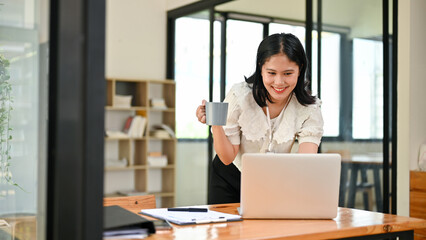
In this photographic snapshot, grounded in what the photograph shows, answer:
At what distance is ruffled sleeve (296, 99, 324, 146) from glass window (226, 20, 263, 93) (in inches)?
100.0

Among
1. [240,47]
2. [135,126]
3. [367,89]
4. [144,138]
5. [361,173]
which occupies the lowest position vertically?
[361,173]

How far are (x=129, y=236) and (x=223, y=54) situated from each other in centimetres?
417

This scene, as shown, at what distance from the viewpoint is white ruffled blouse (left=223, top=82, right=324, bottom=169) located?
2.21m

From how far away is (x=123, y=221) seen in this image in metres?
1.32

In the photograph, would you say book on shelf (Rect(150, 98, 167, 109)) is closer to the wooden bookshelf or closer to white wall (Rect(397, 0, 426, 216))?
the wooden bookshelf

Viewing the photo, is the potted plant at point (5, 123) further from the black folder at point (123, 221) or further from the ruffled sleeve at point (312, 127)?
the ruffled sleeve at point (312, 127)

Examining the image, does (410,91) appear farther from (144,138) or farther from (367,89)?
(144,138)

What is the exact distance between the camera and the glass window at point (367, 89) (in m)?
3.83

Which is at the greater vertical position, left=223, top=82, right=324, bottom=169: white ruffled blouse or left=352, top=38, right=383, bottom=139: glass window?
left=352, top=38, right=383, bottom=139: glass window

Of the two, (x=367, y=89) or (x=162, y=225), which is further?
(x=367, y=89)

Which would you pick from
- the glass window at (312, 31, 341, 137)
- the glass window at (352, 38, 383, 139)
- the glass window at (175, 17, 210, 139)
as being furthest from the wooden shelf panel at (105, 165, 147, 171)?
the glass window at (352, 38, 383, 139)

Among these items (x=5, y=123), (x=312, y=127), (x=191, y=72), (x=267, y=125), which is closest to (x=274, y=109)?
(x=267, y=125)

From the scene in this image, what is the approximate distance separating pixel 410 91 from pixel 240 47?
1.88 metres

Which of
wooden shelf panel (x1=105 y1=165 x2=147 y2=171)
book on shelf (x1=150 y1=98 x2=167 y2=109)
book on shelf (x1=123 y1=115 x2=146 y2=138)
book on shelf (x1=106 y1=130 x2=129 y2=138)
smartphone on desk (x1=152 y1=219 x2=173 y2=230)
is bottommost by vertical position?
wooden shelf panel (x1=105 y1=165 x2=147 y2=171)
